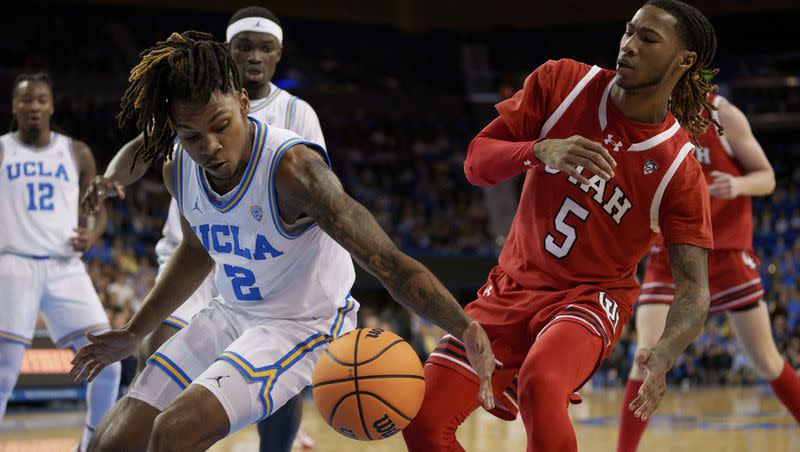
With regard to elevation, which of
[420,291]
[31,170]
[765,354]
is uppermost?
[420,291]

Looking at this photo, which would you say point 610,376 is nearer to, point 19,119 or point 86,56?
point 19,119

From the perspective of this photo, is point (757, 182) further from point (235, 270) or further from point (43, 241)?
point (43, 241)

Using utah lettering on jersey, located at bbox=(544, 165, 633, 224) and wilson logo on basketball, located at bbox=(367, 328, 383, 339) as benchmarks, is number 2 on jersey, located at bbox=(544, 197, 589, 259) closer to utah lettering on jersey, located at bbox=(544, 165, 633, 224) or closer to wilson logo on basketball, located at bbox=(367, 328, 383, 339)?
utah lettering on jersey, located at bbox=(544, 165, 633, 224)

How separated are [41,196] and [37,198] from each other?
0.03 metres

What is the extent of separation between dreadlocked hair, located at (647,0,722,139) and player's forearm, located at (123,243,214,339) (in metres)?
2.17

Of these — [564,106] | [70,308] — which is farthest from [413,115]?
[564,106]

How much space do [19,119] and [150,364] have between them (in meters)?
3.47

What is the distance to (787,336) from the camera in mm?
14906

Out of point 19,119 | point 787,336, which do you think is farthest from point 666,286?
point 787,336

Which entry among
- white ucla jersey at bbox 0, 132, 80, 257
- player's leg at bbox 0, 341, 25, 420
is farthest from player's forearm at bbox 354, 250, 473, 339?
white ucla jersey at bbox 0, 132, 80, 257

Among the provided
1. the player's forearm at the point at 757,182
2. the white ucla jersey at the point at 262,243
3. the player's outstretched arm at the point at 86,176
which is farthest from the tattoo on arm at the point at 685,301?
the player's outstretched arm at the point at 86,176

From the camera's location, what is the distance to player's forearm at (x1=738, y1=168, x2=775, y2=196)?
604cm

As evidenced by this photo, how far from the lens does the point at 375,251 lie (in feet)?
11.3

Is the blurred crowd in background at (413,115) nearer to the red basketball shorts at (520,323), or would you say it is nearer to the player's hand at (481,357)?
the red basketball shorts at (520,323)
